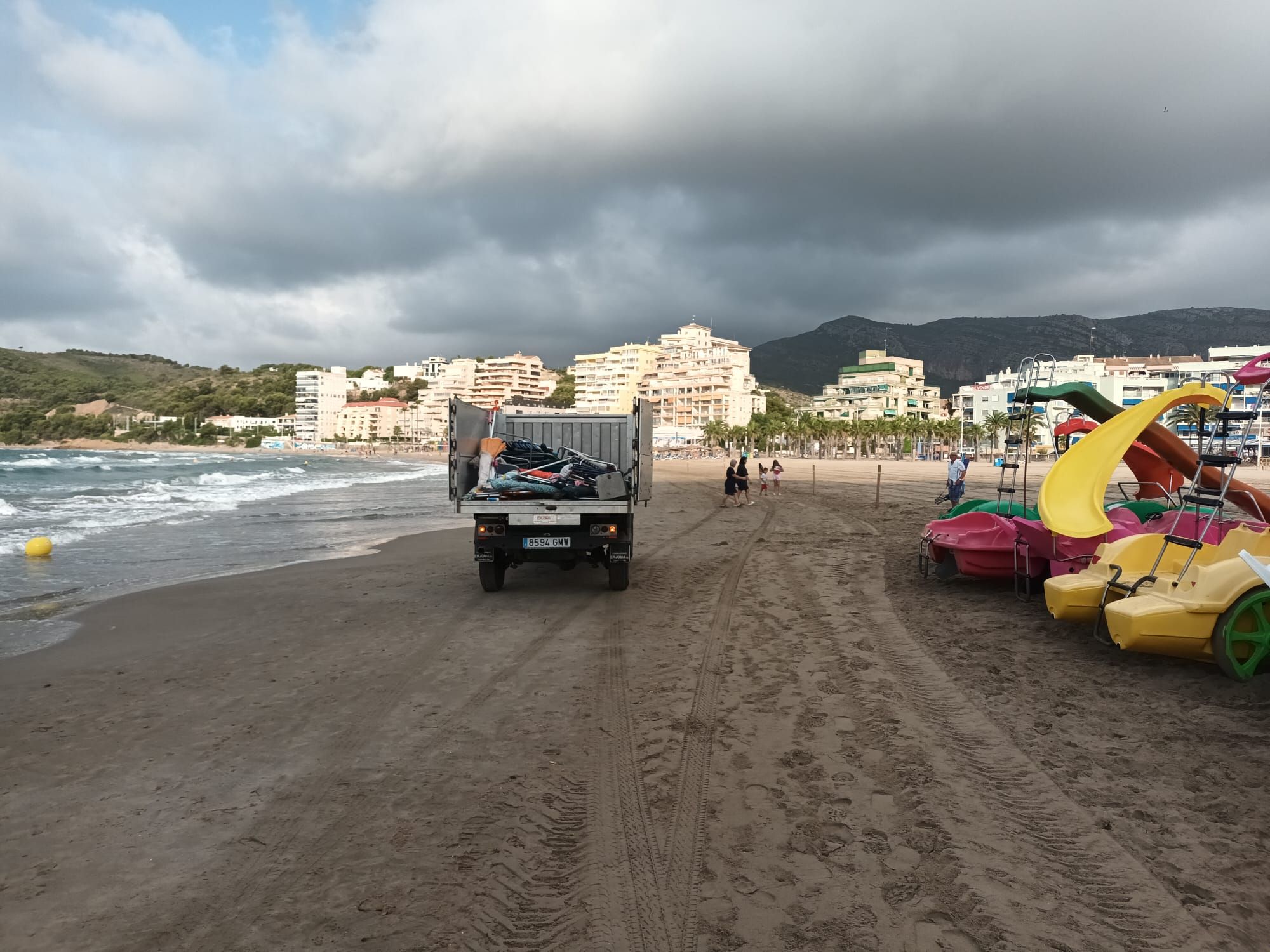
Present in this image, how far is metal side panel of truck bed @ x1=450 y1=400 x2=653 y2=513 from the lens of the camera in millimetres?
9055

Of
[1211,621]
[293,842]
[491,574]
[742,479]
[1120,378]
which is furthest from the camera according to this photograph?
[1120,378]

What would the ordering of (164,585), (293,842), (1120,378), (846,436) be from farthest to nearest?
(846,436) → (1120,378) → (164,585) → (293,842)

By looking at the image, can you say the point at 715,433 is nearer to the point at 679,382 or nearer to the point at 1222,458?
the point at 679,382

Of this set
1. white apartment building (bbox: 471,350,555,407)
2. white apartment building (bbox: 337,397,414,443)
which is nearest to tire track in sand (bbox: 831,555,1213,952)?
white apartment building (bbox: 471,350,555,407)

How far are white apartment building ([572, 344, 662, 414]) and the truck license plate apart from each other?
483ft

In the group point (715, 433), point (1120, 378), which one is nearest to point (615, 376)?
point (715, 433)

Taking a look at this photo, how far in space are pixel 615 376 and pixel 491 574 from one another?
513 ft

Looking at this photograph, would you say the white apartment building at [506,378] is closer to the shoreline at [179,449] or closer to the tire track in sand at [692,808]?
the shoreline at [179,449]

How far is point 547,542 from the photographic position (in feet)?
29.8

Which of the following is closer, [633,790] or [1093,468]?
[633,790]

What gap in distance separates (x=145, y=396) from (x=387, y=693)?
232053 mm

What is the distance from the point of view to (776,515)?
2072cm

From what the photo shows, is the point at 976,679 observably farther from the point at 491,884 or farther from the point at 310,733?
the point at 310,733

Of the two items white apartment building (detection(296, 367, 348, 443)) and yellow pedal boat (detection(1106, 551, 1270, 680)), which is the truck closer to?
yellow pedal boat (detection(1106, 551, 1270, 680))
